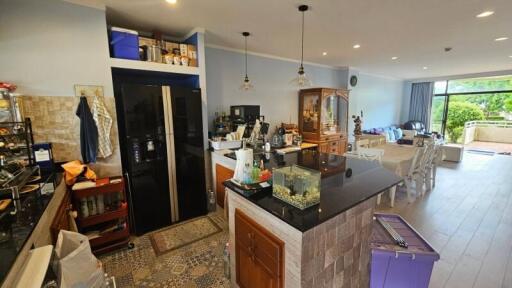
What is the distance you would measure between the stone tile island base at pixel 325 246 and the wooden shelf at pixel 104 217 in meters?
1.39

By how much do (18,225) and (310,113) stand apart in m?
4.55

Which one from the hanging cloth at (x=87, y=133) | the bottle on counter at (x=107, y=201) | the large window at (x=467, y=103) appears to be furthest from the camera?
the large window at (x=467, y=103)

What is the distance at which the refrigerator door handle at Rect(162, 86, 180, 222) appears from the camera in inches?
102

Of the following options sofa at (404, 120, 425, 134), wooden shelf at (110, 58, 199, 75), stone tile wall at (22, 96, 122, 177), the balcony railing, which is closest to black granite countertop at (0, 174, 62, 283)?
stone tile wall at (22, 96, 122, 177)

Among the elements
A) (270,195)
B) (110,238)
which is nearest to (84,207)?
(110,238)

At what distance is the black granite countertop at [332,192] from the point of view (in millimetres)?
1156

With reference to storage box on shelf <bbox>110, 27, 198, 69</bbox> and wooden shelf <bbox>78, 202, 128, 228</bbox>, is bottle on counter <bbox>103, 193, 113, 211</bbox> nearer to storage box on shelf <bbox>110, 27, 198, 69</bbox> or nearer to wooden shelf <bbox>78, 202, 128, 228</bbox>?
wooden shelf <bbox>78, 202, 128, 228</bbox>

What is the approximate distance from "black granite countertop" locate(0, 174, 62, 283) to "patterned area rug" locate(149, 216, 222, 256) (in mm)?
1191

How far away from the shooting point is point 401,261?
1407mm

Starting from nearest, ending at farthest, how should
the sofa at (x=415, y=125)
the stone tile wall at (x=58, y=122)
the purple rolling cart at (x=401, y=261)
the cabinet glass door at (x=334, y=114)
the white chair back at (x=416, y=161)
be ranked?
the purple rolling cart at (x=401, y=261) → the stone tile wall at (x=58, y=122) → the white chair back at (x=416, y=161) → the cabinet glass door at (x=334, y=114) → the sofa at (x=415, y=125)

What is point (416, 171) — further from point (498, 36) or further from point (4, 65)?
point (4, 65)

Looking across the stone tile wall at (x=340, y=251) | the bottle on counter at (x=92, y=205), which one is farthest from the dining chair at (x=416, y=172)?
the bottle on counter at (x=92, y=205)

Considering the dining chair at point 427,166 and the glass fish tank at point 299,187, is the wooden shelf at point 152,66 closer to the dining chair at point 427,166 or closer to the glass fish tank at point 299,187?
the glass fish tank at point 299,187

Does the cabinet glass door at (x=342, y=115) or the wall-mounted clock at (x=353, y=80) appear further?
the wall-mounted clock at (x=353, y=80)
